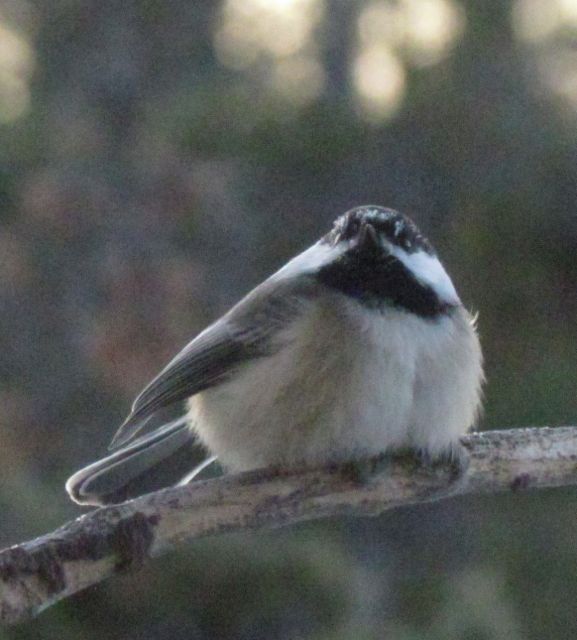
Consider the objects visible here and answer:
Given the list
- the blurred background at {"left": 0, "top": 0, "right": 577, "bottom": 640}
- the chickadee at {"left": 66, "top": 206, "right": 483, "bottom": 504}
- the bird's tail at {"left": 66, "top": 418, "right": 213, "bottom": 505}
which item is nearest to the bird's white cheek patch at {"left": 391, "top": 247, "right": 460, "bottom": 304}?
the chickadee at {"left": 66, "top": 206, "right": 483, "bottom": 504}

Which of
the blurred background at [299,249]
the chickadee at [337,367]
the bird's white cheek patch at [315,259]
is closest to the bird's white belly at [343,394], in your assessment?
the chickadee at [337,367]

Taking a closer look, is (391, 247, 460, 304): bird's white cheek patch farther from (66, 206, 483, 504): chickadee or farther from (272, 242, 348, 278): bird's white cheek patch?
(272, 242, 348, 278): bird's white cheek patch

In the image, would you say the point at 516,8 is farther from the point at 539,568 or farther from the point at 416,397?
the point at 416,397

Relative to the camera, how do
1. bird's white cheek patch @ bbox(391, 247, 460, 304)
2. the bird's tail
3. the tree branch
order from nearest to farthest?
the tree branch → bird's white cheek patch @ bbox(391, 247, 460, 304) → the bird's tail

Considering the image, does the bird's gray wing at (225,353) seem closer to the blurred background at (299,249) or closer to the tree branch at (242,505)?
the tree branch at (242,505)

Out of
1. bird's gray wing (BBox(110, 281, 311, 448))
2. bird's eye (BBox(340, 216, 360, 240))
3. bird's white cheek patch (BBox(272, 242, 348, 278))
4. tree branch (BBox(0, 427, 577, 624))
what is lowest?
tree branch (BBox(0, 427, 577, 624))

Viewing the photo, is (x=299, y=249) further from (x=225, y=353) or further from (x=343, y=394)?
(x=343, y=394)

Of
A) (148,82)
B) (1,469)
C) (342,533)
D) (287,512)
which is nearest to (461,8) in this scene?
(148,82)

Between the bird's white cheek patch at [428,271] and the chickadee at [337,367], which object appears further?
the bird's white cheek patch at [428,271]
